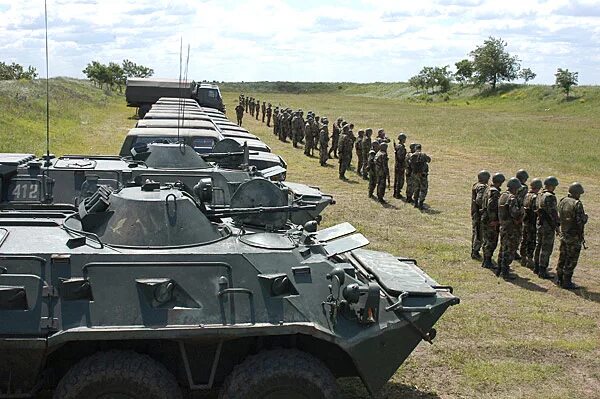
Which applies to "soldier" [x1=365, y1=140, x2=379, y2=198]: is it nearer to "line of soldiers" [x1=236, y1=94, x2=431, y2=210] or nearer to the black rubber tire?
"line of soldiers" [x1=236, y1=94, x2=431, y2=210]

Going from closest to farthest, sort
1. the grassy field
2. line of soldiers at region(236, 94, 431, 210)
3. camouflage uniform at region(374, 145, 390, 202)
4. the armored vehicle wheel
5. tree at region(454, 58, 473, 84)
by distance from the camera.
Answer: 1. the armored vehicle wheel
2. the grassy field
3. line of soldiers at region(236, 94, 431, 210)
4. camouflage uniform at region(374, 145, 390, 202)
5. tree at region(454, 58, 473, 84)

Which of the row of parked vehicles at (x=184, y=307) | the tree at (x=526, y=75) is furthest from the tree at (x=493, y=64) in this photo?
the row of parked vehicles at (x=184, y=307)

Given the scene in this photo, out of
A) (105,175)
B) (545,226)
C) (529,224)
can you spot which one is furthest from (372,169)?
(105,175)

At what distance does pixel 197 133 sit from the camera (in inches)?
693

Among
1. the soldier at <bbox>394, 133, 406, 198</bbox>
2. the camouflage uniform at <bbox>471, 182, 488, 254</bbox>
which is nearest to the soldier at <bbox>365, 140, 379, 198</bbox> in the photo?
the soldier at <bbox>394, 133, 406, 198</bbox>

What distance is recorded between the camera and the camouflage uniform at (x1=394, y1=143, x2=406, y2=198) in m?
18.3

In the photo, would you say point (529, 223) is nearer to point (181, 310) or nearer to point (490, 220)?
point (490, 220)

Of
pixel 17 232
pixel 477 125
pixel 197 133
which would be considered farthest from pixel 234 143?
pixel 477 125

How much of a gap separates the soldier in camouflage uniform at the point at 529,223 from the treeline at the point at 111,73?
53.3m

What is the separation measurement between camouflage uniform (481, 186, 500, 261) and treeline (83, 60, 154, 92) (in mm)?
53237

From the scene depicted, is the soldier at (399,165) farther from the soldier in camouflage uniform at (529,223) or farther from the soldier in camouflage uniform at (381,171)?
the soldier in camouflage uniform at (529,223)

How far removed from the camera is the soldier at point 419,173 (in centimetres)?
1725

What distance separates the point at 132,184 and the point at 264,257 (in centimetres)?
208

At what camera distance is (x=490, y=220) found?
40.7 ft
